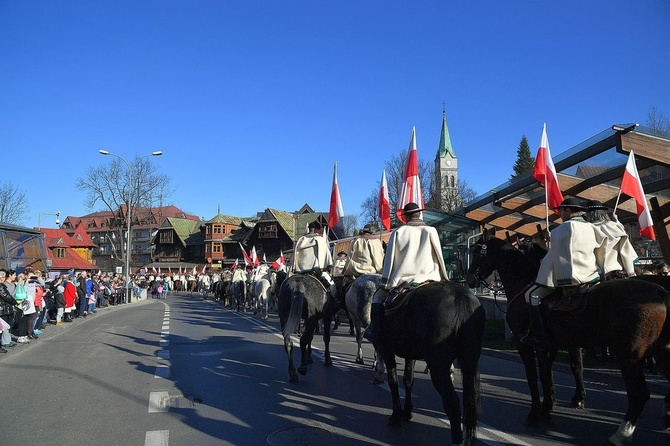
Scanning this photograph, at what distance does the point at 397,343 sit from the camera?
235 inches

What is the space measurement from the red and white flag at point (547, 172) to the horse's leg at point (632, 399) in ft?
20.5

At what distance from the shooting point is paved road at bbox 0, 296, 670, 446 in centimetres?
562

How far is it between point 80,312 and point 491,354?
64.5ft

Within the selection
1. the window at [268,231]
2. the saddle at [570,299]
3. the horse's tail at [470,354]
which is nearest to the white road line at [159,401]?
the horse's tail at [470,354]

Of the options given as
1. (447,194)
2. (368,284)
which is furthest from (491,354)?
(447,194)

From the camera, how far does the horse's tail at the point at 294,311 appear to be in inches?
342

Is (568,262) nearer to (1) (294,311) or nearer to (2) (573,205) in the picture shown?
(2) (573,205)

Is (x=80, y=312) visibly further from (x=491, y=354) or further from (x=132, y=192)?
(x=132, y=192)

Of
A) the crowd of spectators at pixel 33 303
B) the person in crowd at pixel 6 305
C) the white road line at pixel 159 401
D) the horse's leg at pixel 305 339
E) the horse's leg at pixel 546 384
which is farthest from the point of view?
the crowd of spectators at pixel 33 303

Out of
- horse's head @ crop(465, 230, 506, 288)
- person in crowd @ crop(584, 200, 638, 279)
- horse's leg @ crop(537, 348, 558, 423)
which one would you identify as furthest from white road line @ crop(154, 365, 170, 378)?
person in crowd @ crop(584, 200, 638, 279)

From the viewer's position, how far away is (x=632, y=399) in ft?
16.5

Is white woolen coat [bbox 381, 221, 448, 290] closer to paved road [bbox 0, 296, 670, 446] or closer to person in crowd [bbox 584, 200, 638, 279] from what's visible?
paved road [bbox 0, 296, 670, 446]

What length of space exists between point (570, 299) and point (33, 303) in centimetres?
1468

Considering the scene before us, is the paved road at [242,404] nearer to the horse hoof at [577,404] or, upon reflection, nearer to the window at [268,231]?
the horse hoof at [577,404]
